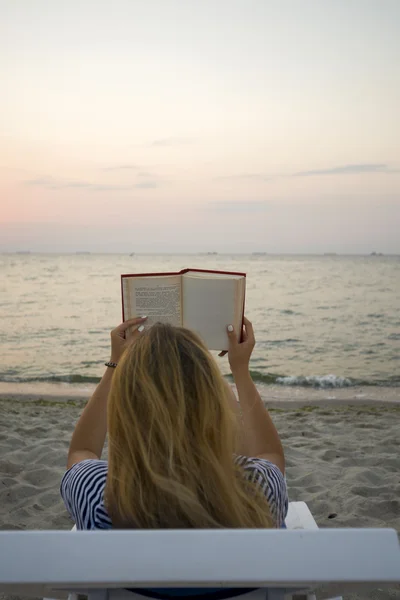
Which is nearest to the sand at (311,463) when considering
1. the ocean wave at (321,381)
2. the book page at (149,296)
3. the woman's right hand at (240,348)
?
the woman's right hand at (240,348)

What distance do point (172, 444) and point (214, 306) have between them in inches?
43.9

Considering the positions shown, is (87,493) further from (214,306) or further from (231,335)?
(214,306)

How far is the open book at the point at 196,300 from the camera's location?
2334mm

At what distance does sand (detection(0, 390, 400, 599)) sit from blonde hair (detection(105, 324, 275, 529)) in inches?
80.3

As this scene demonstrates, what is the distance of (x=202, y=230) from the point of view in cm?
3916

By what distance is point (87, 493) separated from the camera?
61.7 inches

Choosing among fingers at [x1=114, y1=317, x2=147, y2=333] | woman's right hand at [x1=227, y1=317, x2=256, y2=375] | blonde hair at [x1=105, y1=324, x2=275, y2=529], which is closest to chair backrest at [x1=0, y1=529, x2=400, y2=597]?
blonde hair at [x1=105, y1=324, x2=275, y2=529]

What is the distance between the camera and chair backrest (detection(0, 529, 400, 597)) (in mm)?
962

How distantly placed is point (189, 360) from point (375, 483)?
→ 3542 millimetres

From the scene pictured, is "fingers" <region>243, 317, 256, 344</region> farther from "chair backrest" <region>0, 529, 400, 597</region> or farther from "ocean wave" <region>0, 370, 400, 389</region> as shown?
"ocean wave" <region>0, 370, 400, 389</region>

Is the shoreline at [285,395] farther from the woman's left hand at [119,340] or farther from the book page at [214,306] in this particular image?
the woman's left hand at [119,340]

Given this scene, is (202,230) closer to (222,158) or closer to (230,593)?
(222,158)

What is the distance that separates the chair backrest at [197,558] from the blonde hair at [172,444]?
328mm

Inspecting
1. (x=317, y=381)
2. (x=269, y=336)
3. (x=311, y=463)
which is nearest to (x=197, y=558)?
(x=311, y=463)
